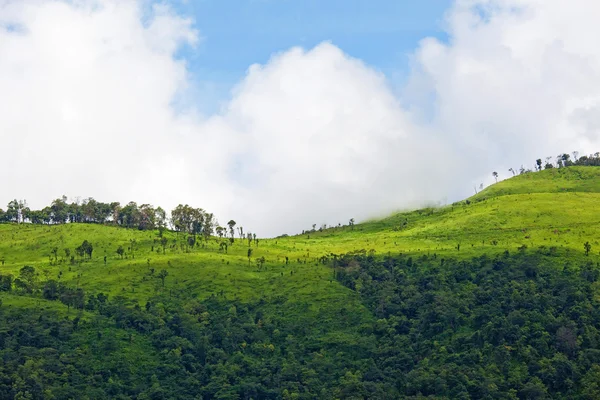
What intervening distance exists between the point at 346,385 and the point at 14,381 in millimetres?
78588

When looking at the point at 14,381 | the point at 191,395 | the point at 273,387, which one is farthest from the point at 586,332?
the point at 14,381

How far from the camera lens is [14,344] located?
197 meters

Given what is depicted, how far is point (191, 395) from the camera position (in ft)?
629

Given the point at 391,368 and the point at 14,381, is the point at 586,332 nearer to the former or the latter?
the point at 391,368

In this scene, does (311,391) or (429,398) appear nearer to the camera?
(429,398)

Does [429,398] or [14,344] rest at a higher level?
[14,344]

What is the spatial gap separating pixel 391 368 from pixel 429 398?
19.3 m

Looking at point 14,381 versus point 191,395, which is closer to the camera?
point 14,381

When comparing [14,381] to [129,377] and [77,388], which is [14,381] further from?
[129,377]

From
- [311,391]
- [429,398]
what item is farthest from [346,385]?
[429,398]

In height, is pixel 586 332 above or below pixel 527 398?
above

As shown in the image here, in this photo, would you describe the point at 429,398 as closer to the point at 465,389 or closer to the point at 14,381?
the point at 465,389

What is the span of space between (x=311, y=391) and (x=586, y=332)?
69.8 m

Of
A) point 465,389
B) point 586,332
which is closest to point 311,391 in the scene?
point 465,389
